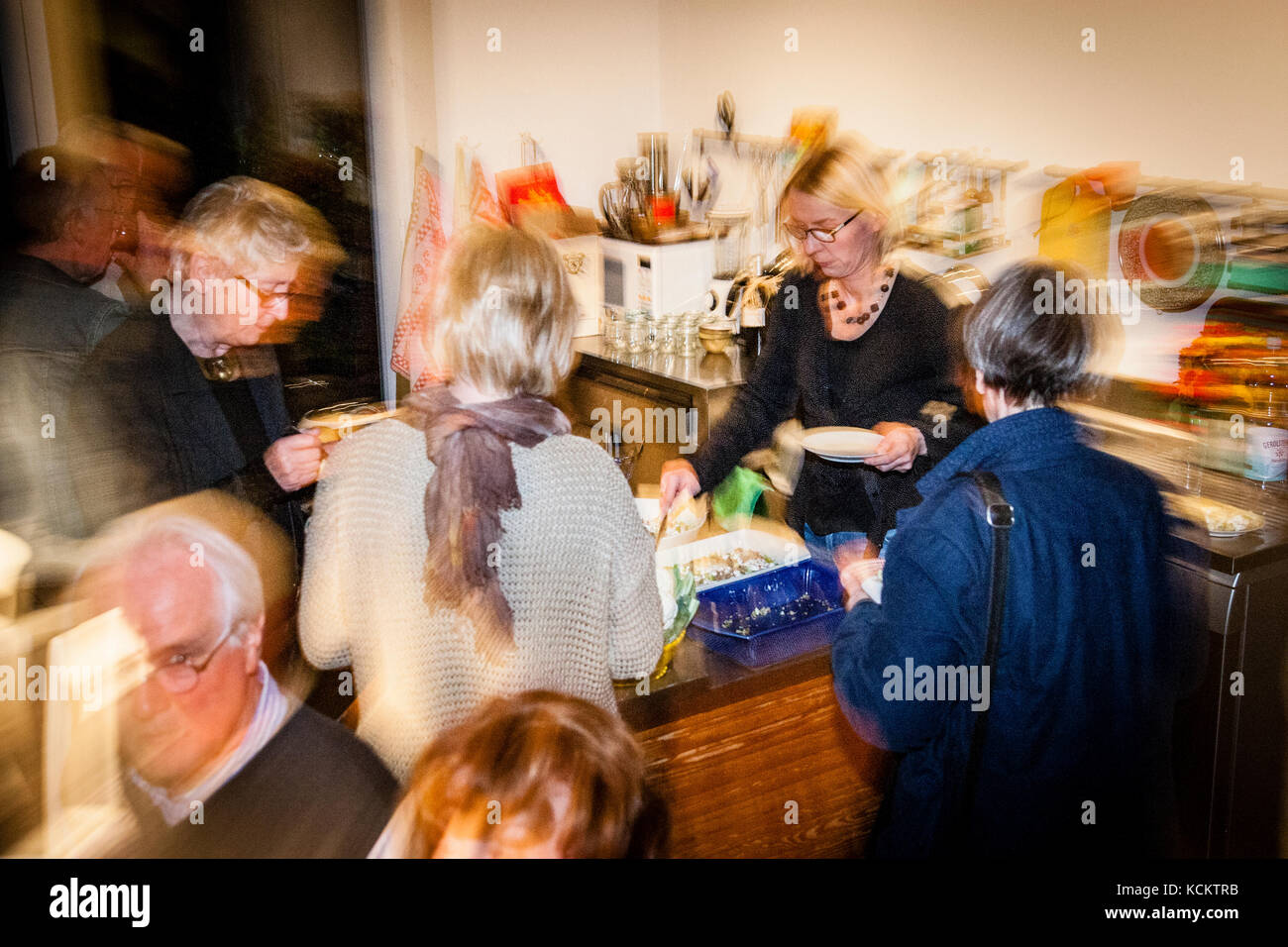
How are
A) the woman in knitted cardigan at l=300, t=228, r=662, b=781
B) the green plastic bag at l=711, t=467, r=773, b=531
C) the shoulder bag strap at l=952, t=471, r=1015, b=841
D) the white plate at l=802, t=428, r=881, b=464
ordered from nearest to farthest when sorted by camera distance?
the shoulder bag strap at l=952, t=471, r=1015, b=841
the woman in knitted cardigan at l=300, t=228, r=662, b=781
the white plate at l=802, t=428, r=881, b=464
the green plastic bag at l=711, t=467, r=773, b=531

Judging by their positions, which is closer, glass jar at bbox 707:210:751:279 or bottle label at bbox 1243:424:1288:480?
bottle label at bbox 1243:424:1288:480

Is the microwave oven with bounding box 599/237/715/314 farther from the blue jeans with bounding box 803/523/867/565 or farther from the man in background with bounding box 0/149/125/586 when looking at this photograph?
the man in background with bounding box 0/149/125/586

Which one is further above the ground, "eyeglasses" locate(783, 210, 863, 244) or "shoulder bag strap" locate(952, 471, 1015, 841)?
"eyeglasses" locate(783, 210, 863, 244)

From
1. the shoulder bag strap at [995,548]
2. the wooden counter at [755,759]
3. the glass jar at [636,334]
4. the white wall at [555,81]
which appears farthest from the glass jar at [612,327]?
the shoulder bag strap at [995,548]

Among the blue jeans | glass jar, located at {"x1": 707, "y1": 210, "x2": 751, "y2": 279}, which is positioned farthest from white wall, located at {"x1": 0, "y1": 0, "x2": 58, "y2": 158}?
the blue jeans

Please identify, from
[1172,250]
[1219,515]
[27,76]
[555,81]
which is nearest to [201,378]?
[27,76]

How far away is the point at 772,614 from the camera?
78.7 inches

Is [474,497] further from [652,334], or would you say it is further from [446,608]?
[652,334]

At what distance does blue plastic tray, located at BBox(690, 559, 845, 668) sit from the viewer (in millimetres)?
1925

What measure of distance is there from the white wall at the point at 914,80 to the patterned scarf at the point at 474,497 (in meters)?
1.86

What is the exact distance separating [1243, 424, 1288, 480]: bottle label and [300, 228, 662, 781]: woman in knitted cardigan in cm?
157

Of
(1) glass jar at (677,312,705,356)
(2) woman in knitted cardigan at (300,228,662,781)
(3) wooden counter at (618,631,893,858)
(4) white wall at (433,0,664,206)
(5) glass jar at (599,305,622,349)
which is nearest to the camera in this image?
(2) woman in knitted cardigan at (300,228,662,781)

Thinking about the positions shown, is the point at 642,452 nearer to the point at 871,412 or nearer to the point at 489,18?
the point at 871,412

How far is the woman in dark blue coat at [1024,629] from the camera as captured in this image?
57.5 inches
